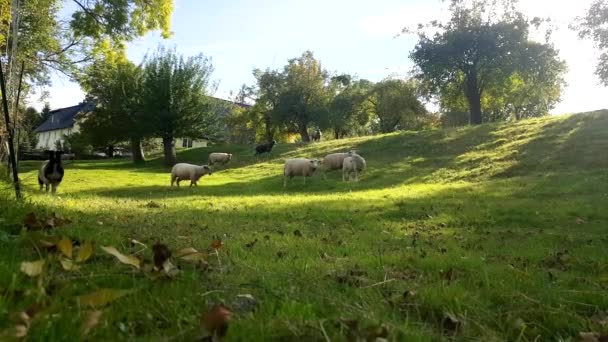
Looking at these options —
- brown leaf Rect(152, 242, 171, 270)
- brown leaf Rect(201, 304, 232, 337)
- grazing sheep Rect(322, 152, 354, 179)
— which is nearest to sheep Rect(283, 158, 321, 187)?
grazing sheep Rect(322, 152, 354, 179)

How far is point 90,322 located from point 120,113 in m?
56.6

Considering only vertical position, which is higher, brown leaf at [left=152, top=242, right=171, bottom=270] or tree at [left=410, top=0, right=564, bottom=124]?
tree at [left=410, top=0, right=564, bottom=124]

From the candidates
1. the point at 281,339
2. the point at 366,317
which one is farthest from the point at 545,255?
the point at 281,339

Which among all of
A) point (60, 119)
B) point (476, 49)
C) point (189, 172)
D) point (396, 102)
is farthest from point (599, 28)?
point (60, 119)

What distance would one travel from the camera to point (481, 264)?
5.67m

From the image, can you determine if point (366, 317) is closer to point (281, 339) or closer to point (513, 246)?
point (281, 339)

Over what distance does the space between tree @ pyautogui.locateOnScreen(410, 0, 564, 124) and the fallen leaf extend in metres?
44.5

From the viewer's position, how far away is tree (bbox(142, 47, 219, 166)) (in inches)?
1817

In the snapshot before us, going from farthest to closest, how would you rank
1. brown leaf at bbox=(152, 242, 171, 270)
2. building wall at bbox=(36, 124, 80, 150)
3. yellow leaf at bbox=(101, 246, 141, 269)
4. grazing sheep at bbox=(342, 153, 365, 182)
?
building wall at bbox=(36, 124, 80, 150) → grazing sheep at bbox=(342, 153, 365, 182) → brown leaf at bbox=(152, 242, 171, 270) → yellow leaf at bbox=(101, 246, 141, 269)

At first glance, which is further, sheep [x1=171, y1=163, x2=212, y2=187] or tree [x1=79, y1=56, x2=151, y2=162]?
tree [x1=79, y1=56, x2=151, y2=162]

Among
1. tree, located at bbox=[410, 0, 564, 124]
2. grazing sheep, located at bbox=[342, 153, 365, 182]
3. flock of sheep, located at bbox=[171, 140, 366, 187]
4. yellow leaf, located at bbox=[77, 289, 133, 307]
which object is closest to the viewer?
yellow leaf, located at bbox=[77, 289, 133, 307]

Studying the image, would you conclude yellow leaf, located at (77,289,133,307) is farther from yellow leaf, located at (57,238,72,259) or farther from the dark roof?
the dark roof

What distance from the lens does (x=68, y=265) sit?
127 inches

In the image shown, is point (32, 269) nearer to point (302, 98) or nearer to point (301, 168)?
point (301, 168)
